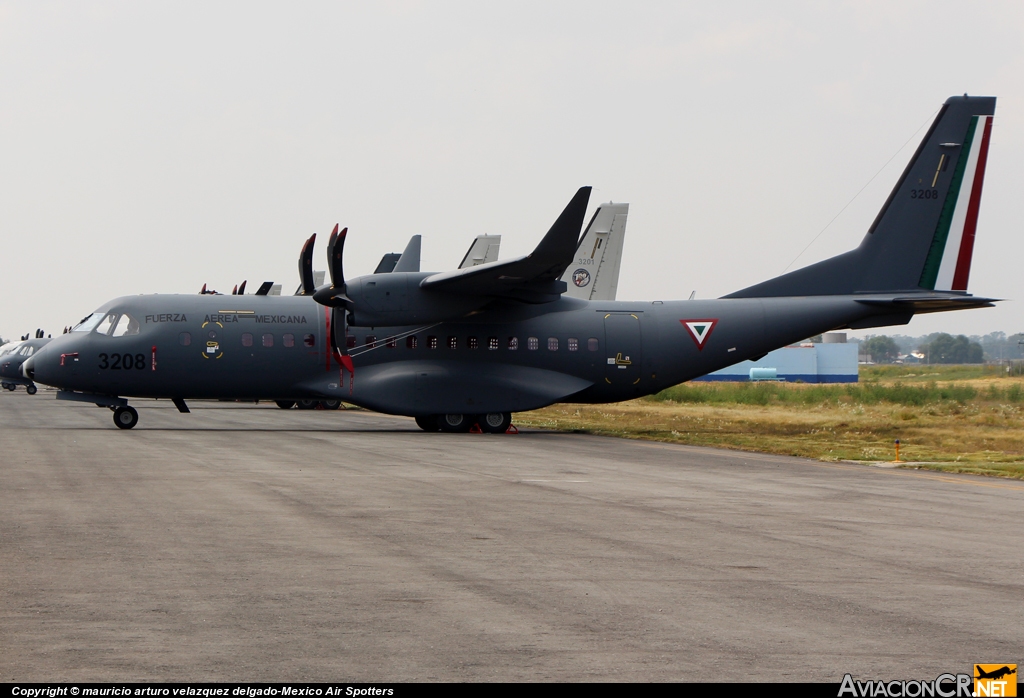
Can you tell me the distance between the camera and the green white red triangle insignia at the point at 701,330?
30719 mm

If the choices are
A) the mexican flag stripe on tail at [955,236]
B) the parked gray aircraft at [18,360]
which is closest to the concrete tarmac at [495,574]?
the mexican flag stripe on tail at [955,236]

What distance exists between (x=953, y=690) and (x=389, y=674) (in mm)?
3076

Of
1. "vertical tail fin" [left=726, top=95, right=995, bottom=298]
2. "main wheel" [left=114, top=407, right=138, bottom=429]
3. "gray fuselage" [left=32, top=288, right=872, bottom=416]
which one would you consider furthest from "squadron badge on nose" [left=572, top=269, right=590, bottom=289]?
"main wheel" [left=114, top=407, right=138, bottom=429]

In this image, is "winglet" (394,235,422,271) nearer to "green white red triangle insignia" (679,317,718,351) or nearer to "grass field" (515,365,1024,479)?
"grass field" (515,365,1024,479)

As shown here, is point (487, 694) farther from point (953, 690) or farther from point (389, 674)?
point (953, 690)

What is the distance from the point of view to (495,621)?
7492 mm

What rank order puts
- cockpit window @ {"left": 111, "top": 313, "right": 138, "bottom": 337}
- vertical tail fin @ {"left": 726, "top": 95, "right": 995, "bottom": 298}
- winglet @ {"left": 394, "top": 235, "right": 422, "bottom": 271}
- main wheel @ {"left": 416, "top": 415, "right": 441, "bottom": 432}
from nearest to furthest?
cockpit window @ {"left": 111, "top": 313, "right": 138, "bottom": 337}
vertical tail fin @ {"left": 726, "top": 95, "right": 995, "bottom": 298}
main wheel @ {"left": 416, "top": 415, "right": 441, "bottom": 432}
winglet @ {"left": 394, "top": 235, "right": 422, "bottom": 271}

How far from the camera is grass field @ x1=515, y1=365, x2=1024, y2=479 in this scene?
24875 mm

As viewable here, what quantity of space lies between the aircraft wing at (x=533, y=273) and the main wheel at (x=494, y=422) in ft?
11.7

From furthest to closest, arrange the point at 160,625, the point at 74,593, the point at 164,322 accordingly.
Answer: the point at 164,322, the point at 74,593, the point at 160,625

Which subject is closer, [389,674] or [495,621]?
[389,674]

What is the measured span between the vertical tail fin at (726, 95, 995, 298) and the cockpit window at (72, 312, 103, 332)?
19.8 metres

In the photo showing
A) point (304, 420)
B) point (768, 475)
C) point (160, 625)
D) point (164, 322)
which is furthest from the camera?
point (304, 420)

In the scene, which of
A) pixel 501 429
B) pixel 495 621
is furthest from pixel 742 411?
pixel 495 621
